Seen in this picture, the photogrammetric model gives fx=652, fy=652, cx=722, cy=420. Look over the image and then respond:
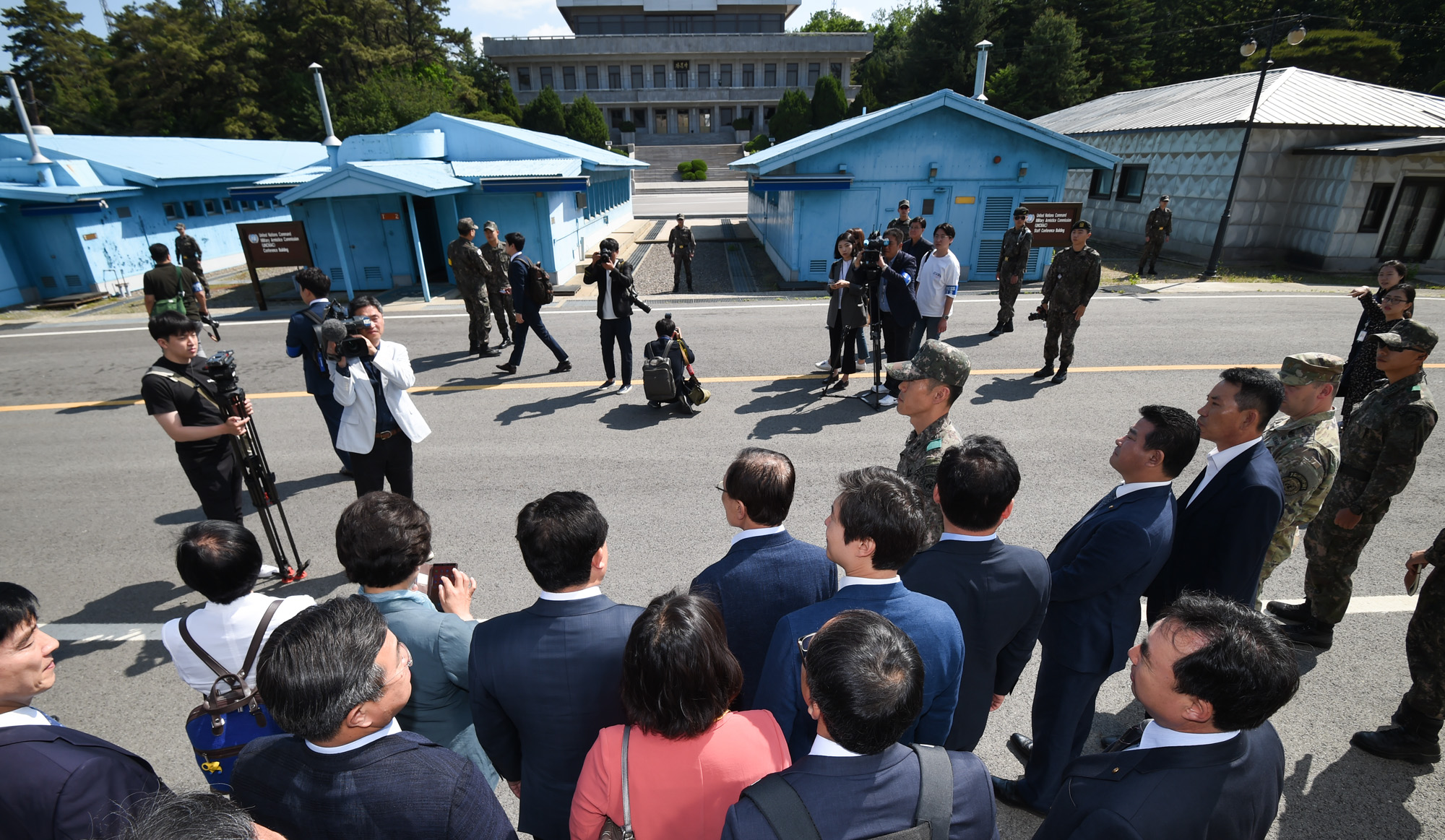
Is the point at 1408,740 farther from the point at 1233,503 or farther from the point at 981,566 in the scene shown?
the point at 981,566

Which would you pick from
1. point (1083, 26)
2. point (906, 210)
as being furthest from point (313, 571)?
point (1083, 26)

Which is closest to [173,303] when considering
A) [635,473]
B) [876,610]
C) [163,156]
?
[635,473]

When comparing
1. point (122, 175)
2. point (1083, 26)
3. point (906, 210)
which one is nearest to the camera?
point (906, 210)

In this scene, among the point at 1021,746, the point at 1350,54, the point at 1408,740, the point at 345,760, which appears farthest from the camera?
the point at 1350,54

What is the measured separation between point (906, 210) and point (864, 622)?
1268 cm

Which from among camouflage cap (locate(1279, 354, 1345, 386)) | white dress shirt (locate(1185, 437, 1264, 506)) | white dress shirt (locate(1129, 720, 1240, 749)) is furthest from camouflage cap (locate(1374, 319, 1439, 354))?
white dress shirt (locate(1129, 720, 1240, 749))

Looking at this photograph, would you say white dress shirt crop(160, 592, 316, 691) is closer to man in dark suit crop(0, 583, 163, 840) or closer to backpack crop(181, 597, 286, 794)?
backpack crop(181, 597, 286, 794)

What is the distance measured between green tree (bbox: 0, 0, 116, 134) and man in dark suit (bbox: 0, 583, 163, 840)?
53063 mm

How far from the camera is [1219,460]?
3.22 metres

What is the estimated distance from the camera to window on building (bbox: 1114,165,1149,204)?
853 inches

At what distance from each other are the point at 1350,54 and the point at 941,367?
42.9 m

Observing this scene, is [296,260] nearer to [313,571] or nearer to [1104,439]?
[313,571]

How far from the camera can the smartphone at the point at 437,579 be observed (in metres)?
2.72

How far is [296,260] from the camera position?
48.8ft
